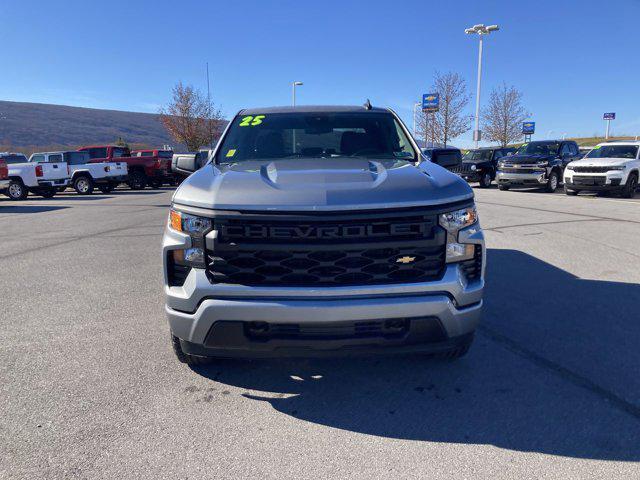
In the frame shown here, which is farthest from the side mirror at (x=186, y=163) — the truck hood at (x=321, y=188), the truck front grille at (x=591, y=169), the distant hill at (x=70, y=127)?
the distant hill at (x=70, y=127)

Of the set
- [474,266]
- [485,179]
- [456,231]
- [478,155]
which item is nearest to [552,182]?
[485,179]

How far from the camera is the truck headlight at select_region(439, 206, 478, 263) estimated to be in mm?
2676

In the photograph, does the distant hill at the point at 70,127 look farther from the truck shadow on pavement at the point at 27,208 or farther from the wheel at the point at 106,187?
the truck shadow on pavement at the point at 27,208

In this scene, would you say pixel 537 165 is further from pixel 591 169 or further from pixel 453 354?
pixel 453 354

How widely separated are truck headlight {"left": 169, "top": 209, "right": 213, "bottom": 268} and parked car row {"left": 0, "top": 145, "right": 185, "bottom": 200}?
57.9 ft

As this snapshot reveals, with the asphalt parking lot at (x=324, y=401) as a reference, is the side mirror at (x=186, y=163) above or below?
above

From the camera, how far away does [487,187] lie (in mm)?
22359

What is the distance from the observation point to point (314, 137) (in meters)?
4.09

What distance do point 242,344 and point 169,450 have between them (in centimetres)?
64

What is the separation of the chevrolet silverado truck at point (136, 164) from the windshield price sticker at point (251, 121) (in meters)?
19.9

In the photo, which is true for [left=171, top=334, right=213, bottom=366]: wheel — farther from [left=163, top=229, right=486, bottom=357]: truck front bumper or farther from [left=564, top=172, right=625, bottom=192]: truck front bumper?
[left=564, top=172, right=625, bottom=192]: truck front bumper

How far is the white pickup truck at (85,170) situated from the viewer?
20453mm

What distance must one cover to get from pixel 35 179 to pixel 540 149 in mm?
20225

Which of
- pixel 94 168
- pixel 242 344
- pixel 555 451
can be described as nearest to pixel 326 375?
pixel 242 344
